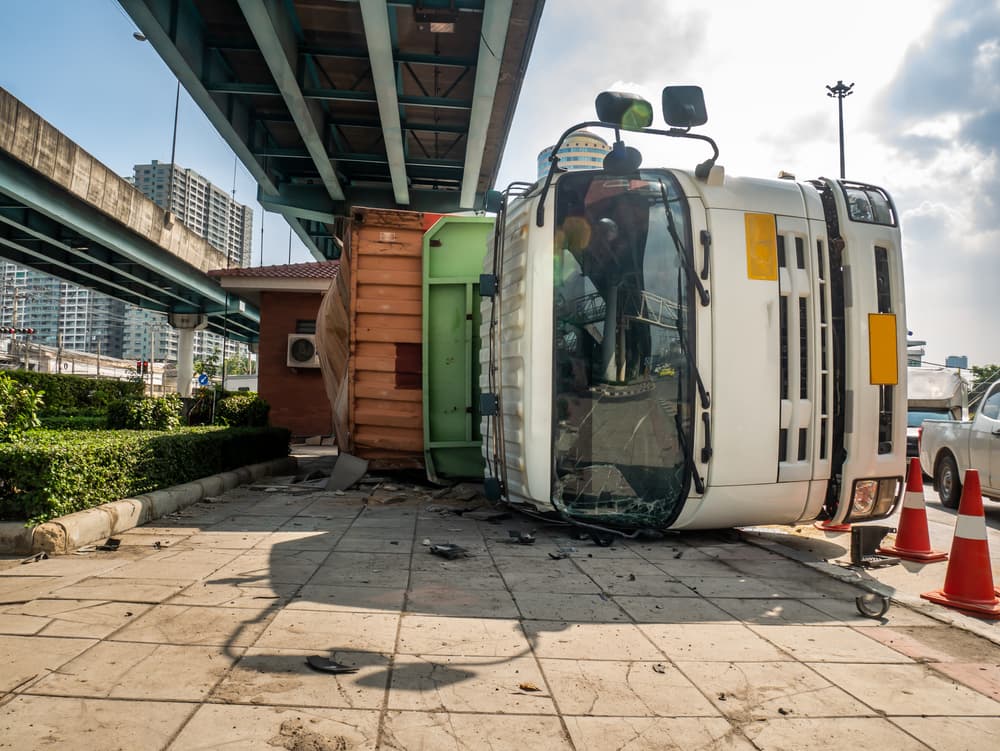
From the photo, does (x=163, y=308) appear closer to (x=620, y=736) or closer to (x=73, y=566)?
(x=73, y=566)

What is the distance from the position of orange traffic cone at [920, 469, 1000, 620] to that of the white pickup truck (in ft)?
13.9

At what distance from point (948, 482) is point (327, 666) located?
962 centimetres

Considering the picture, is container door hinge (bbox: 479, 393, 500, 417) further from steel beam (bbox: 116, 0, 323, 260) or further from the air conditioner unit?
the air conditioner unit

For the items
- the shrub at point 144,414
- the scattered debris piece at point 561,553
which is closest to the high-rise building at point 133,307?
the shrub at point 144,414

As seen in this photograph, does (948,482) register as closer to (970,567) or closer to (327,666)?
(970,567)

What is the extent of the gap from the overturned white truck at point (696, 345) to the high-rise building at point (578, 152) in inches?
6.9

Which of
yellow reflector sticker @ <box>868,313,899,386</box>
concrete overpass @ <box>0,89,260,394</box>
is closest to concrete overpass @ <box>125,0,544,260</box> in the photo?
concrete overpass @ <box>0,89,260,394</box>

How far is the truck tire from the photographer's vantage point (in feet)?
29.4

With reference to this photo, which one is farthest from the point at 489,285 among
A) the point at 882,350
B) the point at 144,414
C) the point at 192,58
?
Result: the point at 192,58

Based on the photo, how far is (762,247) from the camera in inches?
191

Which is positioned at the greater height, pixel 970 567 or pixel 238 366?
pixel 238 366

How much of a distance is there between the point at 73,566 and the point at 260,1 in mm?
10941

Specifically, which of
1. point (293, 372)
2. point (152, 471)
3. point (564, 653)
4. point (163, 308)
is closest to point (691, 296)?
point (564, 653)

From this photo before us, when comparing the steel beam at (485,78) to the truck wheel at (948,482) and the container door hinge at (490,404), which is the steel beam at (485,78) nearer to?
the container door hinge at (490,404)
